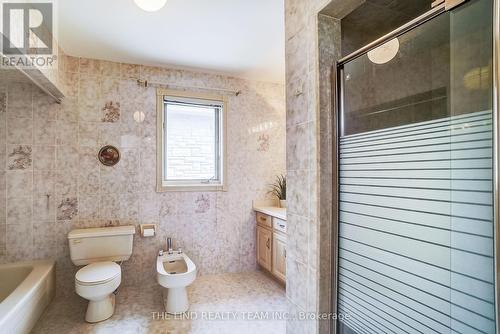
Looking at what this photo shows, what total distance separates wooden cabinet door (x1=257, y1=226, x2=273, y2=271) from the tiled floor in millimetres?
223

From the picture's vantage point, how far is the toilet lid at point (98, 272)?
7.25 ft

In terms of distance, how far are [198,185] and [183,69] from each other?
1313 mm

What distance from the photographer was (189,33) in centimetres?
229

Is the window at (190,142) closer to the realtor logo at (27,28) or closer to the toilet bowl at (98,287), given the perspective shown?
the toilet bowl at (98,287)

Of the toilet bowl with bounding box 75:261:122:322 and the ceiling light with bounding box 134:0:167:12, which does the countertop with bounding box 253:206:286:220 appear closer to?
the toilet bowl with bounding box 75:261:122:322

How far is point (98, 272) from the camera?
233cm

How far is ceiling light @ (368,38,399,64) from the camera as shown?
112 cm

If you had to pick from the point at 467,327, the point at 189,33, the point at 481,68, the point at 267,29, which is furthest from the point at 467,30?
the point at 189,33

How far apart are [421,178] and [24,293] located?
2661 millimetres

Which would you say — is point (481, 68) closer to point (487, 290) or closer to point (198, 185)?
point (487, 290)

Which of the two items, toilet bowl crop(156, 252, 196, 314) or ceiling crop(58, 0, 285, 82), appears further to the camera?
toilet bowl crop(156, 252, 196, 314)

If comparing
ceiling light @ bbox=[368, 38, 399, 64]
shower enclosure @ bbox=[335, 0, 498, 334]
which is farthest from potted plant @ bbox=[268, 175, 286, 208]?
ceiling light @ bbox=[368, 38, 399, 64]

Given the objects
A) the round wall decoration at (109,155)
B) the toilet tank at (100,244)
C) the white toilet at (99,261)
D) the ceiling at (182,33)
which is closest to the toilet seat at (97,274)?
the white toilet at (99,261)

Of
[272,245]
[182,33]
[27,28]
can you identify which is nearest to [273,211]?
[272,245]
